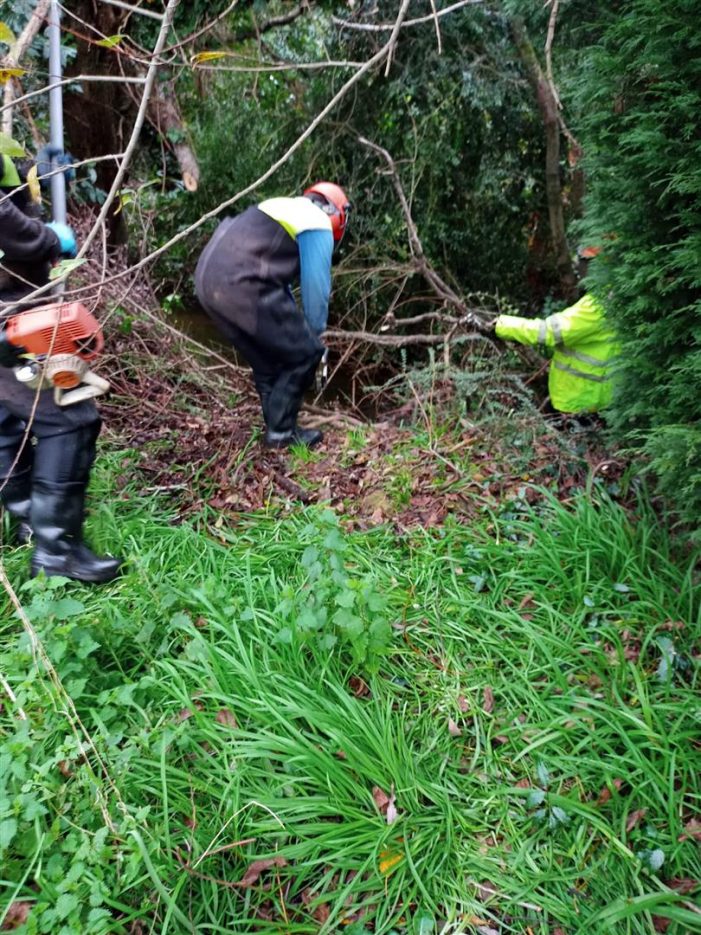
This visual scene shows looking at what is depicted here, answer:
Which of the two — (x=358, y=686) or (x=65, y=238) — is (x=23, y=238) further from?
(x=358, y=686)

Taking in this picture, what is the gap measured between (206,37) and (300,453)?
12.4ft

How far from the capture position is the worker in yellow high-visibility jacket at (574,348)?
12.5 ft

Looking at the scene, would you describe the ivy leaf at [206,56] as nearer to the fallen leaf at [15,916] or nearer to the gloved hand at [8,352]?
the gloved hand at [8,352]

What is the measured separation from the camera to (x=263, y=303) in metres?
3.72

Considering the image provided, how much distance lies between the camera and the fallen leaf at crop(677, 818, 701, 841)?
1948mm

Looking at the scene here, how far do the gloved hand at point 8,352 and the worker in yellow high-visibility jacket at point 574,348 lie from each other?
8.67ft

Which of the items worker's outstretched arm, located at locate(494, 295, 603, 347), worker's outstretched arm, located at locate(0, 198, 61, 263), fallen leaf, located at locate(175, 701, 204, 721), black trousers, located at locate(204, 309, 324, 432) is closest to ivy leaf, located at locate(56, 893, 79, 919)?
fallen leaf, located at locate(175, 701, 204, 721)

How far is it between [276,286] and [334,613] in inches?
84.9

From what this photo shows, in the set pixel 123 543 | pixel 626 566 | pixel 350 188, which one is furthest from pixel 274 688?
pixel 350 188

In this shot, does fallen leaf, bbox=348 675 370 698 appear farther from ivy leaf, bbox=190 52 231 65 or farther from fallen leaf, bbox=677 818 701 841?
ivy leaf, bbox=190 52 231 65

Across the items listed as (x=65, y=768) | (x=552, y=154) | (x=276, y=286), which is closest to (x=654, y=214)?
(x=276, y=286)

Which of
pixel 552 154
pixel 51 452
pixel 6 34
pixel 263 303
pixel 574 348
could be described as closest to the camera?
pixel 6 34

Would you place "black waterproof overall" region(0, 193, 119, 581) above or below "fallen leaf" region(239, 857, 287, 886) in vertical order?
above

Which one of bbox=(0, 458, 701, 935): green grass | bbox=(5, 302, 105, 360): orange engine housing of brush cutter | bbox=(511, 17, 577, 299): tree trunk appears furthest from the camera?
bbox=(511, 17, 577, 299): tree trunk
